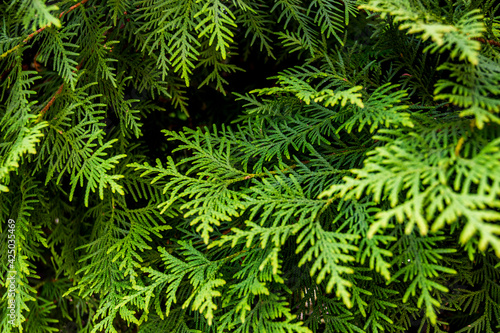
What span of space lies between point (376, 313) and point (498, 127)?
0.85 m

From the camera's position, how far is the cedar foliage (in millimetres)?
1261

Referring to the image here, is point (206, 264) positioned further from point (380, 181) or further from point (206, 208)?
point (380, 181)

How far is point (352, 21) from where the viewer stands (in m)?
2.33

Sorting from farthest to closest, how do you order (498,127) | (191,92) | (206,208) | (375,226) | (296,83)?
(191,92), (296,83), (206,208), (498,127), (375,226)

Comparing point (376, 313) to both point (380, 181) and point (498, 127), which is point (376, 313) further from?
point (498, 127)

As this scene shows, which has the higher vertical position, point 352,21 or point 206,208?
point 352,21

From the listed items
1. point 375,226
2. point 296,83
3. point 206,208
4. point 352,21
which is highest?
point 352,21

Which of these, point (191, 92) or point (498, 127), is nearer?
point (498, 127)

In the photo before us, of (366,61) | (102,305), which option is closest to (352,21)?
(366,61)

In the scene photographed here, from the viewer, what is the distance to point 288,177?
175 cm

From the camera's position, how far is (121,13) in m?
1.88

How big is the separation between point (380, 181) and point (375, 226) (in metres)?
0.17

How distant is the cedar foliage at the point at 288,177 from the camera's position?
1.26 metres

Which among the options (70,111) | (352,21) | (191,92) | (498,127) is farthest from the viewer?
(191,92)
